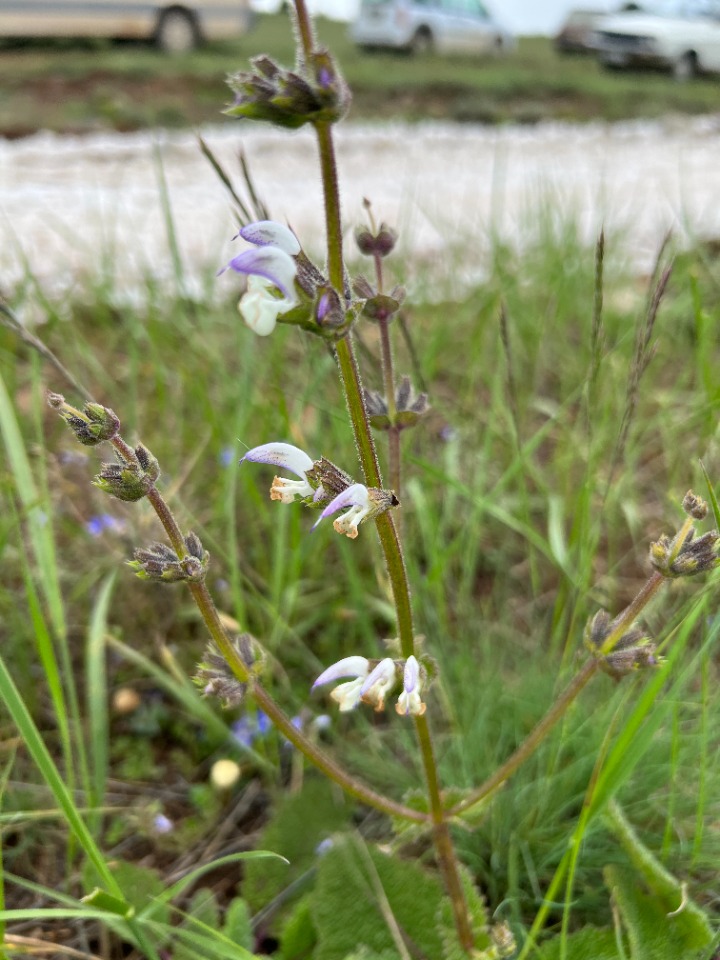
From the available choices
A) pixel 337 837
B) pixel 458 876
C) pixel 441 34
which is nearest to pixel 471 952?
pixel 458 876

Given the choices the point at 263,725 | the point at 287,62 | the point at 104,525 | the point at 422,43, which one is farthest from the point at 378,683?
the point at 422,43

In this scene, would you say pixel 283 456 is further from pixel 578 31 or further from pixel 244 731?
pixel 578 31

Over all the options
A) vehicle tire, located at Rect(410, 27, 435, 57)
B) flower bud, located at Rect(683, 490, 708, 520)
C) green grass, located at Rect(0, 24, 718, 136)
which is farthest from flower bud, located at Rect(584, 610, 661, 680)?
vehicle tire, located at Rect(410, 27, 435, 57)

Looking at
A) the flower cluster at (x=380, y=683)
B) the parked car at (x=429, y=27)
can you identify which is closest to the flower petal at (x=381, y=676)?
the flower cluster at (x=380, y=683)

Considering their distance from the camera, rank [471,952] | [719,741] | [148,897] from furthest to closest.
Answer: [719,741]
[148,897]
[471,952]

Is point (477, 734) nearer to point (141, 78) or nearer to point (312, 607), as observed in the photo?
point (312, 607)

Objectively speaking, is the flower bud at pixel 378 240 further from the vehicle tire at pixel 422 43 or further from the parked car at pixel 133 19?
the vehicle tire at pixel 422 43
